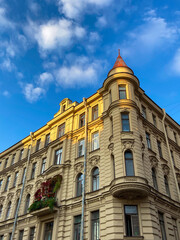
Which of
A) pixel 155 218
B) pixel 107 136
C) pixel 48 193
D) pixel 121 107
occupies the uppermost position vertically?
pixel 121 107

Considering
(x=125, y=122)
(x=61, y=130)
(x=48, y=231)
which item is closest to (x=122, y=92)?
(x=125, y=122)

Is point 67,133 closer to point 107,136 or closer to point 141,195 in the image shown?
point 107,136

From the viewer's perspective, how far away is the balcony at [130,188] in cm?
1736

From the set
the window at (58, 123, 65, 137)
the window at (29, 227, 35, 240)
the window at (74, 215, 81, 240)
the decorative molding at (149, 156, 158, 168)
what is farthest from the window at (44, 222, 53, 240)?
the decorative molding at (149, 156, 158, 168)

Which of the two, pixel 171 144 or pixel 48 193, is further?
pixel 171 144

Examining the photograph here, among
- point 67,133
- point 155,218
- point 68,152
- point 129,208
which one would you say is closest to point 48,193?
point 68,152

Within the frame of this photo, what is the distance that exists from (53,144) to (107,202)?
11.8m

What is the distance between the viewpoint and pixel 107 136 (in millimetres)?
22688

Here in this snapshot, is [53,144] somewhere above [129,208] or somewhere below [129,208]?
above

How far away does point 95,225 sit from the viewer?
19078 mm

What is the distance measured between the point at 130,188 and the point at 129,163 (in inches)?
104

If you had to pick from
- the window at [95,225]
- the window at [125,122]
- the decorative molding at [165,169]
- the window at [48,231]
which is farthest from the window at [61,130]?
the decorative molding at [165,169]

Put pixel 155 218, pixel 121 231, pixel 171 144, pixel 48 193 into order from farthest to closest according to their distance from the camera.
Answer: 1. pixel 171 144
2. pixel 48 193
3. pixel 155 218
4. pixel 121 231

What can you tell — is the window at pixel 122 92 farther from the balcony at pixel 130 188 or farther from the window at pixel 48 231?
the window at pixel 48 231
